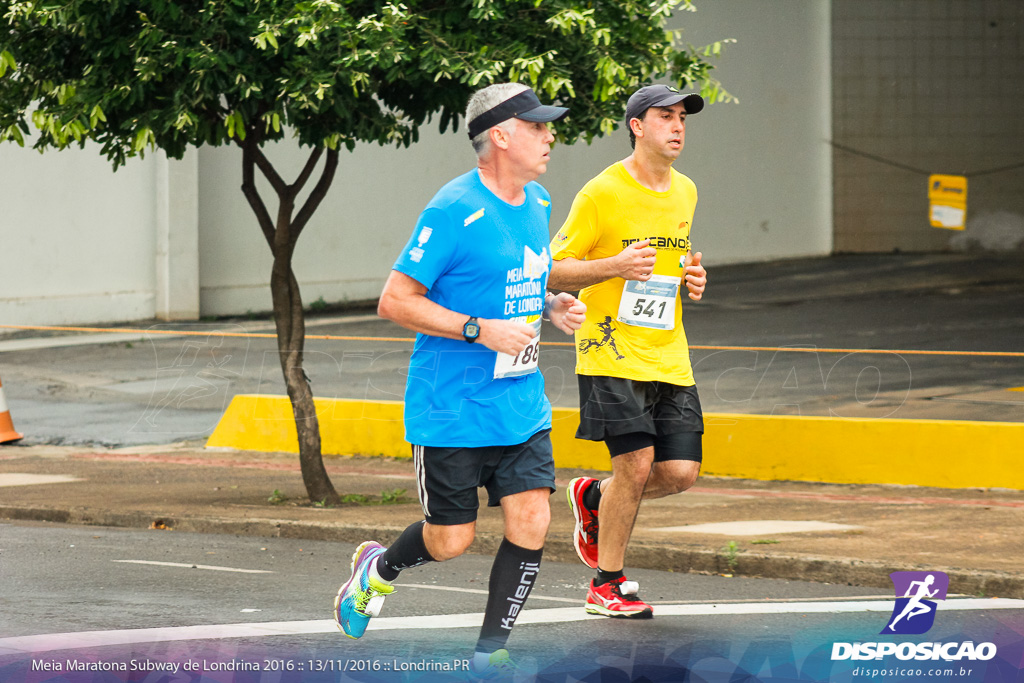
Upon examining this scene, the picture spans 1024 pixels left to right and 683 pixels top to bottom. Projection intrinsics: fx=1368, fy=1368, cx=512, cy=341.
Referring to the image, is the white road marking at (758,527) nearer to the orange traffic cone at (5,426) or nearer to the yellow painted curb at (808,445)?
the yellow painted curb at (808,445)

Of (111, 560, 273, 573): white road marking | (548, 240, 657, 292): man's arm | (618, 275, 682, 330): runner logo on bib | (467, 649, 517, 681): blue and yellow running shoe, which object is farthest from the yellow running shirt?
(111, 560, 273, 573): white road marking

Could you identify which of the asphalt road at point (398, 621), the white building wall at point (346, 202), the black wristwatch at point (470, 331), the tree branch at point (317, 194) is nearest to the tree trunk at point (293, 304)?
the tree branch at point (317, 194)

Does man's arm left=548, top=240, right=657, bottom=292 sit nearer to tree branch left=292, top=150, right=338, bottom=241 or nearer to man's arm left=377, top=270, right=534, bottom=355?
man's arm left=377, top=270, right=534, bottom=355

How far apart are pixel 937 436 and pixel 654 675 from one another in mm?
5384

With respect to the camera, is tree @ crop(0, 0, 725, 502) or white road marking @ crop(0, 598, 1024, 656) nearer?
white road marking @ crop(0, 598, 1024, 656)

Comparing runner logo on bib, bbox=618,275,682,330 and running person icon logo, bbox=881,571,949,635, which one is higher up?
runner logo on bib, bbox=618,275,682,330

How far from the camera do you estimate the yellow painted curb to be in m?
9.50

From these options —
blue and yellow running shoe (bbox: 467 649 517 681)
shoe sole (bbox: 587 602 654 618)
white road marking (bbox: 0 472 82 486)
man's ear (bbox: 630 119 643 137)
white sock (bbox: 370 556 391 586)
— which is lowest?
white road marking (bbox: 0 472 82 486)

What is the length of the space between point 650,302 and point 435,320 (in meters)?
1.59

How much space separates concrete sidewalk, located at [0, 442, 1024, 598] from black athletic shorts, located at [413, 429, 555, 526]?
2.78 m

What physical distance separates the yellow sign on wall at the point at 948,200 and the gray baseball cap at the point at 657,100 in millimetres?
26092

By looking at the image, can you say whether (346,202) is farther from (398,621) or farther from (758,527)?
(398,621)

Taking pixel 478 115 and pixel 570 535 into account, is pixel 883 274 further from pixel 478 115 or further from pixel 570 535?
pixel 478 115

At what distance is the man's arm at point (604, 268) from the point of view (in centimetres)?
541
